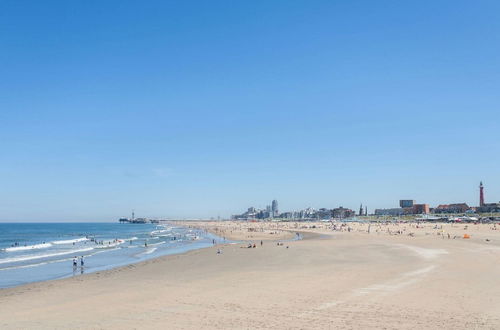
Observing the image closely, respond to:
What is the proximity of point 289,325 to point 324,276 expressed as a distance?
10.8 meters

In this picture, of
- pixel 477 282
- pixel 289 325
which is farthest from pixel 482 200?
pixel 289 325

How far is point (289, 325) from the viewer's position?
12812mm

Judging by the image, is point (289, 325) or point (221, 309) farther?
point (221, 309)

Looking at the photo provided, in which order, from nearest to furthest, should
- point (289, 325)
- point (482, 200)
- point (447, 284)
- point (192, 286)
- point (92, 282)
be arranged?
point (289, 325)
point (447, 284)
point (192, 286)
point (92, 282)
point (482, 200)

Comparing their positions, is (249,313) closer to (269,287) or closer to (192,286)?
(269,287)

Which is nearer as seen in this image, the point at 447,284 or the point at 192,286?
the point at 447,284

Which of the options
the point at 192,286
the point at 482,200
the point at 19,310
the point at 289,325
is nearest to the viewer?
the point at 289,325

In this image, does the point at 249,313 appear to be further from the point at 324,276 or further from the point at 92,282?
the point at 92,282

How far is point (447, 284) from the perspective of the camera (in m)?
19.7

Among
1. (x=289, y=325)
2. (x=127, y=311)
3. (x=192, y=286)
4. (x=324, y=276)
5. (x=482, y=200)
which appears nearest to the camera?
(x=289, y=325)

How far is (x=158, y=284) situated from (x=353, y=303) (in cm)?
1137

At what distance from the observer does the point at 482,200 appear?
18638cm

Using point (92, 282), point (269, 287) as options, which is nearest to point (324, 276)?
point (269, 287)

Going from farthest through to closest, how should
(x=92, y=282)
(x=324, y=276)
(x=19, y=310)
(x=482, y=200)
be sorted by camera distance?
(x=482, y=200) → (x=92, y=282) → (x=324, y=276) → (x=19, y=310)
